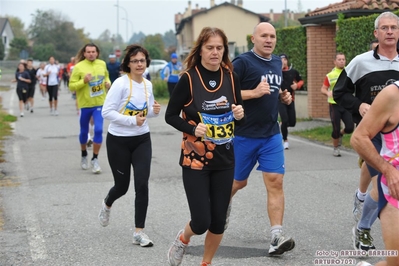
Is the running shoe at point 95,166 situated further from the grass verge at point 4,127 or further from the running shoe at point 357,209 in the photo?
the running shoe at point 357,209

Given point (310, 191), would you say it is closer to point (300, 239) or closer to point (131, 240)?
point (300, 239)

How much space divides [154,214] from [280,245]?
90.6 inches

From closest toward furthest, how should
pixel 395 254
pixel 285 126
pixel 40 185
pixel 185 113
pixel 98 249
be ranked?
1. pixel 395 254
2. pixel 185 113
3. pixel 98 249
4. pixel 40 185
5. pixel 285 126

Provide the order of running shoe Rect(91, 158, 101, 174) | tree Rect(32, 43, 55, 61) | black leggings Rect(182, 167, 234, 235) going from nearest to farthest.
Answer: black leggings Rect(182, 167, 234, 235), running shoe Rect(91, 158, 101, 174), tree Rect(32, 43, 55, 61)

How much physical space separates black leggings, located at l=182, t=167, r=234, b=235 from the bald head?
1.54m

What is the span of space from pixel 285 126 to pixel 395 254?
9814 millimetres

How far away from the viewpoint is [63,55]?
3930 inches

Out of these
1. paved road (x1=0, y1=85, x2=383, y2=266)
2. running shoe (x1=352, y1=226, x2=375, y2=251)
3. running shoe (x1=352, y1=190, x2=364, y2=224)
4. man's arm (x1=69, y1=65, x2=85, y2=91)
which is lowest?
paved road (x1=0, y1=85, x2=383, y2=266)

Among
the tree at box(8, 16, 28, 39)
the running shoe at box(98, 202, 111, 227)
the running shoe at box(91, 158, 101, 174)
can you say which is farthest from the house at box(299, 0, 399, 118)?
the tree at box(8, 16, 28, 39)

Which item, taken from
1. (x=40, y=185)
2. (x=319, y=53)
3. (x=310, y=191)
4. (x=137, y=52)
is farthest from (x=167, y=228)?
(x=319, y=53)

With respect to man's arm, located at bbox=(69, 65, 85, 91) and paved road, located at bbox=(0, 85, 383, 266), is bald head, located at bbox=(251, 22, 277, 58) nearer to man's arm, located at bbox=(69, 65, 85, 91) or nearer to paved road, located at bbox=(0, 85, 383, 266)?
paved road, located at bbox=(0, 85, 383, 266)


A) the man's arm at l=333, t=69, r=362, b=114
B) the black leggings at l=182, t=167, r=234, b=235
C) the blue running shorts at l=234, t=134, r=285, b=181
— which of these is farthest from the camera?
the blue running shorts at l=234, t=134, r=285, b=181

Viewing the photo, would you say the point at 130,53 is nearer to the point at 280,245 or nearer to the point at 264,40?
the point at 264,40

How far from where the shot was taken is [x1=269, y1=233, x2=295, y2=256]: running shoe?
636 centimetres
